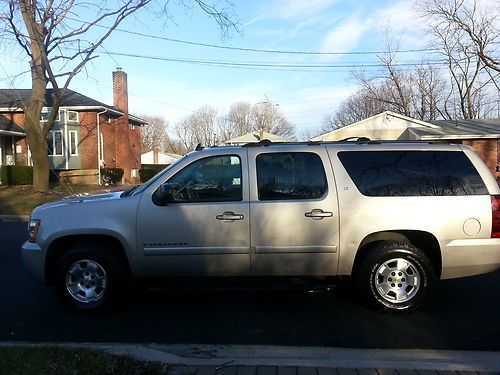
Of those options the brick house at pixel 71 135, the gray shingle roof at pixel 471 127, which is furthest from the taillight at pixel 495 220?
the brick house at pixel 71 135

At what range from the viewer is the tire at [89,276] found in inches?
221

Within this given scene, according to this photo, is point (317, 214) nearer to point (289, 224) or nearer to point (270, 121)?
point (289, 224)

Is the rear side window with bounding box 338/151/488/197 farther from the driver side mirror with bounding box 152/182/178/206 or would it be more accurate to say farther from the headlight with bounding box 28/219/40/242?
the headlight with bounding box 28/219/40/242

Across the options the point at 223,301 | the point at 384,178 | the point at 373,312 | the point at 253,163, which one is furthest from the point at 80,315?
the point at 384,178

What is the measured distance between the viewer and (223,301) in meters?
6.16

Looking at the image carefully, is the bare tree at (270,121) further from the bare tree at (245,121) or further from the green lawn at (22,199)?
the green lawn at (22,199)

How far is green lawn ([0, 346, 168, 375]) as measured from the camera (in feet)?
12.6

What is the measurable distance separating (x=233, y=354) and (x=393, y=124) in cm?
3383

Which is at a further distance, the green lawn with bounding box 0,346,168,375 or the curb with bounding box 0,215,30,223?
the curb with bounding box 0,215,30,223


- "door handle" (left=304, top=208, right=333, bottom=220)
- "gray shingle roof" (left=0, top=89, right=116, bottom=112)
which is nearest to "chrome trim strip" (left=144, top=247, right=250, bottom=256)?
"door handle" (left=304, top=208, right=333, bottom=220)

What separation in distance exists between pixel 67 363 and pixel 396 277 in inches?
135

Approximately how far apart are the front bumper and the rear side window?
11.3 ft

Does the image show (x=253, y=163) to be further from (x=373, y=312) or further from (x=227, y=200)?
(x=373, y=312)

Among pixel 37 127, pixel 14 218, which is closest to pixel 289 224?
pixel 14 218
